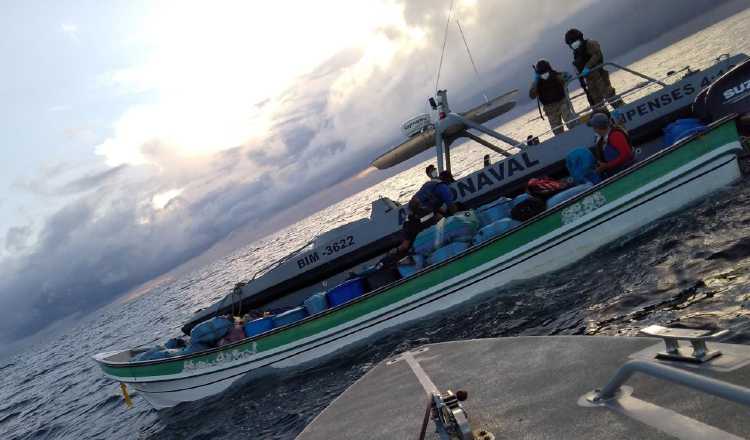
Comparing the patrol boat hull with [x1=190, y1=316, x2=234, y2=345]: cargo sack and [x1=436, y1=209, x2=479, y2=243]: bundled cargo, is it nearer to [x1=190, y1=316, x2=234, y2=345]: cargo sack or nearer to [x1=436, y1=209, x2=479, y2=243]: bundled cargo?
[x1=436, y1=209, x2=479, y2=243]: bundled cargo

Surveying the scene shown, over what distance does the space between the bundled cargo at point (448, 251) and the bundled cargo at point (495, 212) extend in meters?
1.15

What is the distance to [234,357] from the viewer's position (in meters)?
12.9

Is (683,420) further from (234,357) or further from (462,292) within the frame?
(234,357)

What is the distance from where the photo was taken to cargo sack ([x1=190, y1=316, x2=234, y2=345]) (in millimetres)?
13562

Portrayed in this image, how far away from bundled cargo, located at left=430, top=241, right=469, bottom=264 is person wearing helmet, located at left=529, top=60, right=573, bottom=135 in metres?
5.05

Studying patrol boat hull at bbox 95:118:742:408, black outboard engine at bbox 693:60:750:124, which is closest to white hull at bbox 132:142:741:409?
patrol boat hull at bbox 95:118:742:408

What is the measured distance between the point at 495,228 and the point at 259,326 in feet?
21.4

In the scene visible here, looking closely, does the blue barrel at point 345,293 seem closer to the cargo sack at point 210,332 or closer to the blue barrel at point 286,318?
the blue barrel at point 286,318

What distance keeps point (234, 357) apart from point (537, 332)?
25.1ft

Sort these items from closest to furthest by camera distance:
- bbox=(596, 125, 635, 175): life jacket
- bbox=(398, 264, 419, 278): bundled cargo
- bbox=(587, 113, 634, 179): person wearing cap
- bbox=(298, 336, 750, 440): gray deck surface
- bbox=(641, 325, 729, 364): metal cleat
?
1. bbox=(298, 336, 750, 440): gray deck surface
2. bbox=(641, 325, 729, 364): metal cleat
3. bbox=(587, 113, 634, 179): person wearing cap
4. bbox=(596, 125, 635, 175): life jacket
5. bbox=(398, 264, 419, 278): bundled cargo

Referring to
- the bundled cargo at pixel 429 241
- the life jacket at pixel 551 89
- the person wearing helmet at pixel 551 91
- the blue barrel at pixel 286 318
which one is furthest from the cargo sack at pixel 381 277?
the life jacket at pixel 551 89

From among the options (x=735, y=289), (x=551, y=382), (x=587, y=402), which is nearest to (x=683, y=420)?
(x=587, y=402)

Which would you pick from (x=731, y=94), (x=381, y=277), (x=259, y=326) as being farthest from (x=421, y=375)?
(x=731, y=94)

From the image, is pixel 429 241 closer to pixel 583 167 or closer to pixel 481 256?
pixel 481 256
